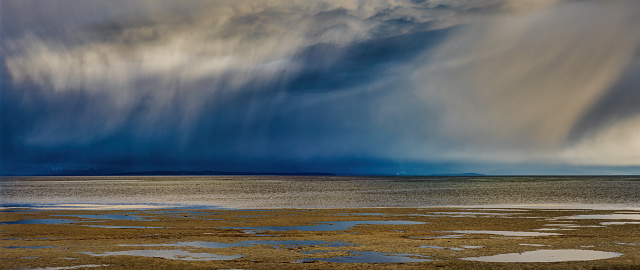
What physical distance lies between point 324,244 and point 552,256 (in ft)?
39.0

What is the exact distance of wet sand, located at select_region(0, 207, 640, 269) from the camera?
24500 millimetres

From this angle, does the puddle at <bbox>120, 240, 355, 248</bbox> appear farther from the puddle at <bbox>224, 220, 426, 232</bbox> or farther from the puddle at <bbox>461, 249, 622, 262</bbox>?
the puddle at <bbox>461, 249, 622, 262</bbox>

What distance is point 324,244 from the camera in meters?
31.5

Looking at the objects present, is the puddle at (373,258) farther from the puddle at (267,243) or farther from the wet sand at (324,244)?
the puddle at (267,243)

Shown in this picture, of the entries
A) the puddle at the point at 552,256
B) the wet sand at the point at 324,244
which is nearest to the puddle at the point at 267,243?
the wet sand at the point at 324,244

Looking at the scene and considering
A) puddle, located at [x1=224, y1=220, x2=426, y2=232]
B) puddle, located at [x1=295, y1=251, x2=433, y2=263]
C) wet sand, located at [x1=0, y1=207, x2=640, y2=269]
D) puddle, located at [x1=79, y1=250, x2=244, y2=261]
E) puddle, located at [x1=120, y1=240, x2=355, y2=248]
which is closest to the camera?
wet sand, located at [x1=0, y1=207, x2=640, y2=269]

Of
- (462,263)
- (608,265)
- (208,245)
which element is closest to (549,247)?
(608,265)

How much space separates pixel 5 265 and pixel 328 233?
20.2 m

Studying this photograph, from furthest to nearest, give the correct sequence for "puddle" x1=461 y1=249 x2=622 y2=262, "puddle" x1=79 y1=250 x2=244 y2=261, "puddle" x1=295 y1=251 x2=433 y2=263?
"puddle" x1=79 y1=250 x2=244 y2=261 < "puddle" x1=461 y1=249 x2=622 y2=262 < "puddle" x1=295 y1=251 x2=433 y2=263

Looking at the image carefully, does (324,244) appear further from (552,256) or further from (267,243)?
(552,256)

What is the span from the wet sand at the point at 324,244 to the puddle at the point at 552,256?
5cm

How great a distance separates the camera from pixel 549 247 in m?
30.1

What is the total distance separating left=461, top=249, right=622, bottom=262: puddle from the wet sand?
47mm

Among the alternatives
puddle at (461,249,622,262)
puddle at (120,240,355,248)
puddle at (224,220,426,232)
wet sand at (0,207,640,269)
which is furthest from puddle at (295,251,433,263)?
puddle at (224,220,426,232)
